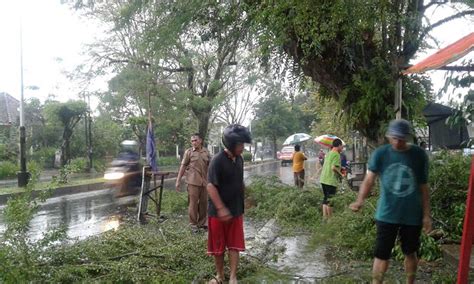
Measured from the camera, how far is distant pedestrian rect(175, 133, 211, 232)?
8.21 metres

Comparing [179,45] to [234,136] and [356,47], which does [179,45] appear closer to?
[356,47]

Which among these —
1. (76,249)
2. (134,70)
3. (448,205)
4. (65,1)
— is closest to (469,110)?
(448,205)

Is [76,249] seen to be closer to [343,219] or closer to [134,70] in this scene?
[343,219]

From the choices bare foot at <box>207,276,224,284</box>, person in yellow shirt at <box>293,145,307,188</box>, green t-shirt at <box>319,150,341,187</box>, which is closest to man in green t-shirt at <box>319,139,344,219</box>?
green t-shirt at <box>319,150,341,187</box>

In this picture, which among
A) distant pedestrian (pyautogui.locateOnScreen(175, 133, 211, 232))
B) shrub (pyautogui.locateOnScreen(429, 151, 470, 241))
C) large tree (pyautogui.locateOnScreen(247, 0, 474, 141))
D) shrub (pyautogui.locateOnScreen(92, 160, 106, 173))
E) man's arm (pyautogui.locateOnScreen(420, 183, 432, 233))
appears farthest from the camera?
shrub (pyautogui.locateOnScreen(92, 160, 106, 173))

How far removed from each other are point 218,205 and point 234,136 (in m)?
0.71

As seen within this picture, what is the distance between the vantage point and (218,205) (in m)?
4.55

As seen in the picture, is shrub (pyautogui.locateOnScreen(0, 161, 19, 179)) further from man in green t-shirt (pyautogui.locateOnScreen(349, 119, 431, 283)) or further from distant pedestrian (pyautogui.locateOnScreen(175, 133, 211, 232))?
man in green t-shirt (pyautogui.locateOnScreen(349, 119, 431, 283))

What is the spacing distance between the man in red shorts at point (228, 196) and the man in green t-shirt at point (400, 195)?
4.48 feet

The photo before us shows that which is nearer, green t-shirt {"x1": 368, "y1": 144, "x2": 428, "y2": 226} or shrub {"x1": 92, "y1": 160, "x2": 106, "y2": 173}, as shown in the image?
green t-shirt {"x1": 368, "y1": 144, "x2": 428, "y2": 226}

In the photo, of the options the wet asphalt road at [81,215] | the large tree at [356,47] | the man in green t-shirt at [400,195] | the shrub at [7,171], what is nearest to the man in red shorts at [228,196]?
the man in green t-shirt at [400,195]

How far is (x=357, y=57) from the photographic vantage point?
889 centimetres

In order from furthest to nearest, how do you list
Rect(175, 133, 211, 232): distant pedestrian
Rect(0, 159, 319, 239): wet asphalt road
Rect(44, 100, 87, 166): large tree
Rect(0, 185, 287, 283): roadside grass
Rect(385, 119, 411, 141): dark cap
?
1. Rect(44, 100, 87, 166): large tree
2. Rect(0, 159, 319, 239): wet asphalt road
3. Rect(175, 133, 211, 232): distant pedestrian
4. Rect(0, 185, 287, 283): roadside grass
5. Rect(385, 119, 411, 141): dark cap

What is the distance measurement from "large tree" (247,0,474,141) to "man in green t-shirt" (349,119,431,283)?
341 centimetres
